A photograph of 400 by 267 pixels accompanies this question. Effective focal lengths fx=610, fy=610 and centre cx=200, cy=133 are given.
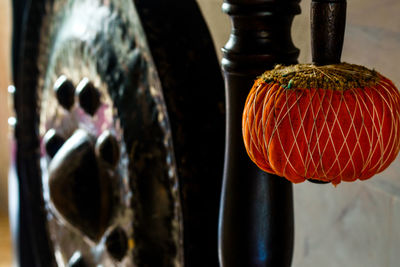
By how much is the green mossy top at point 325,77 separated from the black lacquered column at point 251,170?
0.05 metres

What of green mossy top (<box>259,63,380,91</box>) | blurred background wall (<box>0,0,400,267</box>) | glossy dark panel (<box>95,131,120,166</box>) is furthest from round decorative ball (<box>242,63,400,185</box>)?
glossy dark panel (<box>95,131,120,166</box>)

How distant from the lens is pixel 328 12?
31cm

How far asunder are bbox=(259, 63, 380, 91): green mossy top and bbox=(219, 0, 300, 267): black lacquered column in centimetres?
5

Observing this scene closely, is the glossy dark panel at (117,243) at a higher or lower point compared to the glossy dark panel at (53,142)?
lower

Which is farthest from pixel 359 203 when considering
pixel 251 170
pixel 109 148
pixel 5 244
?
pixel 5 244

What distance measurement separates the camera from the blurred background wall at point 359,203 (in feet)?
1.40

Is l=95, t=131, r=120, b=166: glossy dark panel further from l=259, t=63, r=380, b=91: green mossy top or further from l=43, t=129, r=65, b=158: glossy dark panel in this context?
l=259, t=63, r=380, b=91: green mossy top

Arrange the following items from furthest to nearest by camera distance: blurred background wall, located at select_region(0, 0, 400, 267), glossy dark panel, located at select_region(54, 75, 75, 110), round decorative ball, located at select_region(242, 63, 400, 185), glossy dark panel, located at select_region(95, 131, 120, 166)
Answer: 1. glossy dark panel, located at select_region(54, 75, 75, 110)
2. glossy dark panel, located at select_region(95, 131, 120, 166)
3. blurred background wall, located at select_region(0, 0, 400, 267)
4. round decorative ball, located at select_region(242, 63, 400, 185)

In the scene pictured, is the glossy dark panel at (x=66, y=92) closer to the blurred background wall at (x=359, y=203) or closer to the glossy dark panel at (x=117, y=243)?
the glossy dark panel at (x=117, y=243)

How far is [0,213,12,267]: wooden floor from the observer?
1752mm

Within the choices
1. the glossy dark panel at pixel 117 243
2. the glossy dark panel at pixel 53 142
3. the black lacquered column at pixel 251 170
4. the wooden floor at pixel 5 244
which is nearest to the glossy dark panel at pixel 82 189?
the glossy dark panel at pixel 117 243

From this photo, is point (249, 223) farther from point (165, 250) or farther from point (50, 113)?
point (50, 113)

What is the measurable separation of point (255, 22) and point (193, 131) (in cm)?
22

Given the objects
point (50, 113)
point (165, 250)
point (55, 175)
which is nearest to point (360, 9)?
point (165, 250)
